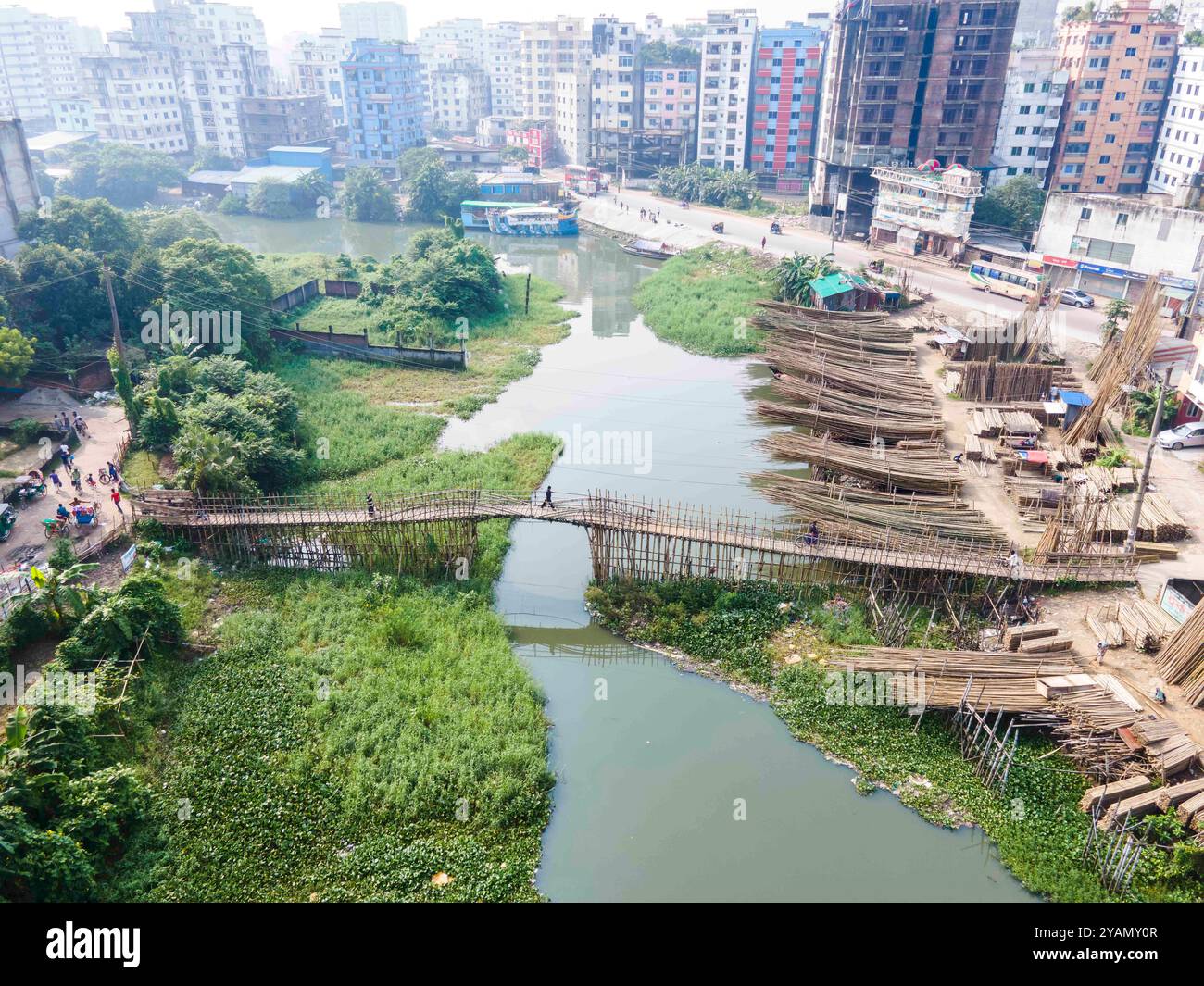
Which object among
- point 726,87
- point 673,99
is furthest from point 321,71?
point 726,87

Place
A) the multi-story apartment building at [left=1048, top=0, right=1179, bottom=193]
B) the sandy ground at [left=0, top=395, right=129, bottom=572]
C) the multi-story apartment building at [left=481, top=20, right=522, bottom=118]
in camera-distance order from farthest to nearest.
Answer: the multi-story apartment building at [left=481, top=20, right=522, bottom=118]
the multi-story apartment building at [left=1048, top=0, right=1179, bottom=193]
the sandy ground at [left=0, top=395, right=129, bottom=572]

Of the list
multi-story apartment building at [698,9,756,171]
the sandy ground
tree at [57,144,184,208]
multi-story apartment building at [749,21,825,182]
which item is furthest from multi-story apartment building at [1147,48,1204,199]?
tree at [57,144,184,208]

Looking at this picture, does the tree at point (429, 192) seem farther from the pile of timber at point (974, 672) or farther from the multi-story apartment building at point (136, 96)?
the pile of timber at point (974, 672)

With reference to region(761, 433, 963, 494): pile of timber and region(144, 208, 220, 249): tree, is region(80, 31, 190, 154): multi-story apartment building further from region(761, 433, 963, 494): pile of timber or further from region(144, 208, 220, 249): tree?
region(761, 433, 963, 494): pile of timber

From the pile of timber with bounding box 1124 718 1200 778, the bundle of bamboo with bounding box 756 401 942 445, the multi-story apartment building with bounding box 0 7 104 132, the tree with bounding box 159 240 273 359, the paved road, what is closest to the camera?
the pile of timber with bounding box 1124 718 1200 778

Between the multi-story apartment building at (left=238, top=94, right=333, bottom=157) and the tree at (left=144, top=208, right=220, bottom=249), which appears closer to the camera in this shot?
the tree at (left=144, top=208, right=220, bottom=249)

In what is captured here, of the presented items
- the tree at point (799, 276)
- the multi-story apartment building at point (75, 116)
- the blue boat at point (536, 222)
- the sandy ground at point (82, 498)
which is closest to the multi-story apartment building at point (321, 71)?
the multi-story apartment building at point (75, 116)

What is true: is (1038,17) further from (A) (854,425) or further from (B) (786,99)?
(A) (854,425)
